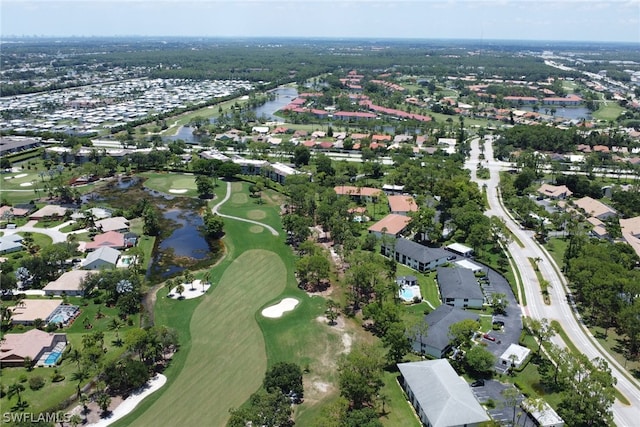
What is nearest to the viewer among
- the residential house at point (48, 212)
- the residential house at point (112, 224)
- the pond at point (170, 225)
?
the pond at point (170, 225)

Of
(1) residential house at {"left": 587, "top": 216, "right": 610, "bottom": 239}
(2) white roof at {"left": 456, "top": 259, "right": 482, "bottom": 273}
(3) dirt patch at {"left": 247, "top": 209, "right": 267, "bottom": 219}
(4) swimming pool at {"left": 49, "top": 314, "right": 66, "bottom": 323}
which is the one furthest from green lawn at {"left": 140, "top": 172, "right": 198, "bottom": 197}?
(1) residential house at {"left": 587, "top": 216, "right": 610, "bottom": 239}

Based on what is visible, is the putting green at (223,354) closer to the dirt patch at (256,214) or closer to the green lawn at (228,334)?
the green lawn at (228,334)

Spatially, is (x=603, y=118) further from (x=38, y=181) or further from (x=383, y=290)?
(x=38, y=181)

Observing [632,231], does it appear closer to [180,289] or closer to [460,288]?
[460,288]

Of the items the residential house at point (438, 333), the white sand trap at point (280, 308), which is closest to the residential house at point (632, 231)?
the residential house at point (438, 333)

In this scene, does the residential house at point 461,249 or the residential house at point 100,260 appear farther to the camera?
the residential house at point 461,249

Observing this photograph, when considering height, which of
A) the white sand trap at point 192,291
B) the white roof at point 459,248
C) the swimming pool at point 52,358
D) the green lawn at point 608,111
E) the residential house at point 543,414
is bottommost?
the white sand trap at point 192,291

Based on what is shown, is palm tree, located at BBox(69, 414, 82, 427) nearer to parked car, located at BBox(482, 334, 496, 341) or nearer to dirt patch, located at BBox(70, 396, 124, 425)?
dirt patch, located at BBox(70, 396, 124, 425)
